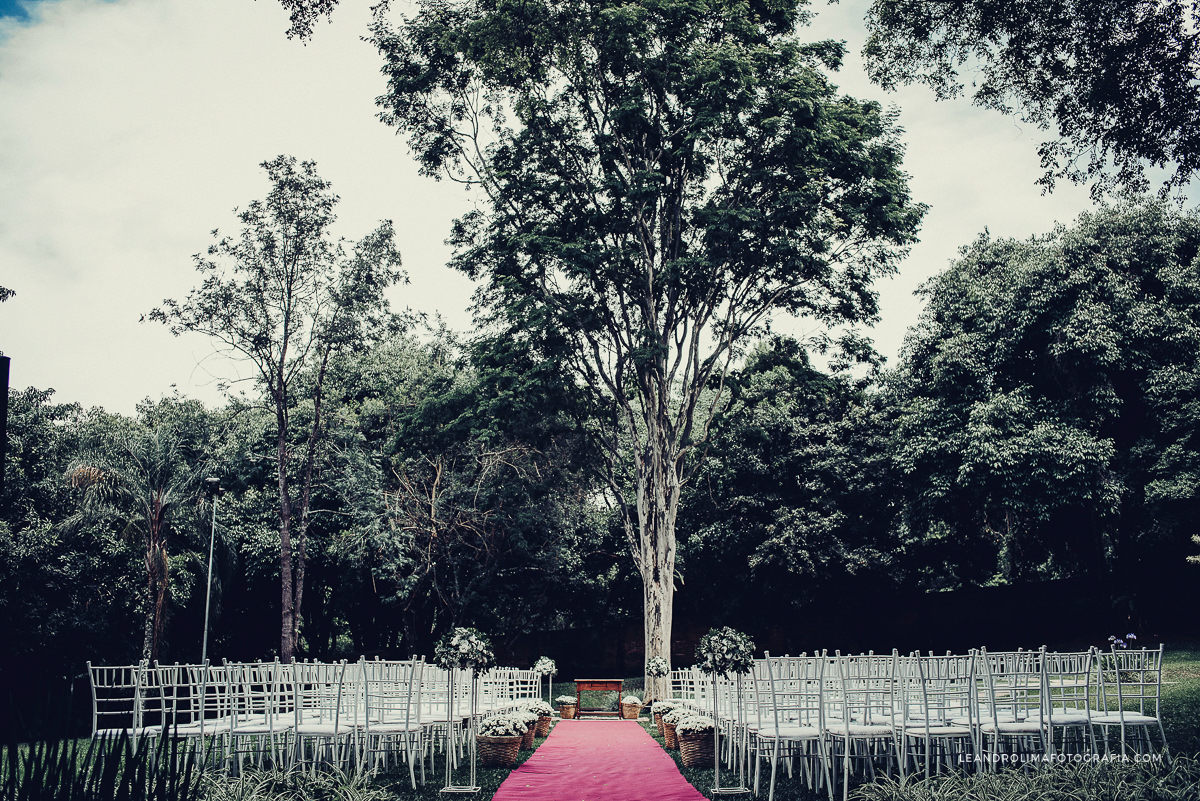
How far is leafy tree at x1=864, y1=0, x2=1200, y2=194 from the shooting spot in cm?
759

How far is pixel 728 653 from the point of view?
296 inches

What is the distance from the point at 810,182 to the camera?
1520 centimetres

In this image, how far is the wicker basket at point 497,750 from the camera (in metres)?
8.49

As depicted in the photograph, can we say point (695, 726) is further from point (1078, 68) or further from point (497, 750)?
point (1078, 68)

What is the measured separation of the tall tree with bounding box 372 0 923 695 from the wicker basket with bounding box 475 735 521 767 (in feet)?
23.8

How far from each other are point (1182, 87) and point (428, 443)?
51.9ft

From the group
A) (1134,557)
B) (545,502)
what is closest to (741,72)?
(545,502)

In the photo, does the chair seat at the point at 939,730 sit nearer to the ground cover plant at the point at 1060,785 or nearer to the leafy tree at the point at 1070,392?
the ground cover plant at the point at 1060,785

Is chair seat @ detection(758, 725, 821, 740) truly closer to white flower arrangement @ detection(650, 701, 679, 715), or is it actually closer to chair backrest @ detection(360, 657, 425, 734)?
chair backrest @ detection(360, 657, 425, 734)

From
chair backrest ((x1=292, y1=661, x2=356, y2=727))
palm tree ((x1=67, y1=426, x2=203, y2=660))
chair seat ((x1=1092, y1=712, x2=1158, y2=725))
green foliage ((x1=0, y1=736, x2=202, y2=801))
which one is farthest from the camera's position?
palm tree ((x1=67, y1=426, x2=203, y2=660))

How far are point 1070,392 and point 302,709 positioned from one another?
1798 centimetres

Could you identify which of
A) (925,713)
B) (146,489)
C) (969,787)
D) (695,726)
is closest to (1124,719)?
(925,713)

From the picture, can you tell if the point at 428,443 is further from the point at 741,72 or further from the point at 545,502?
the point at 741,72

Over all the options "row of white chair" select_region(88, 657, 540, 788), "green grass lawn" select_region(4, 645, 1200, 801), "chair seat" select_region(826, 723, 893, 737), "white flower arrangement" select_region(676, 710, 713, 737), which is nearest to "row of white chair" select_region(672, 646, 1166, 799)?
"chair seat" select_region(826, 723, 893, 737)
